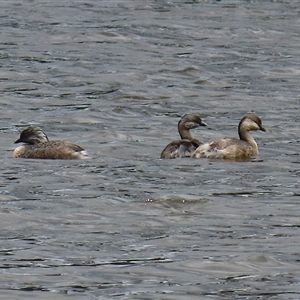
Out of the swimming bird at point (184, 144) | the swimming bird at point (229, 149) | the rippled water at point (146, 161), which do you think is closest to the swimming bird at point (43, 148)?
the rippled water at point (146, 161)

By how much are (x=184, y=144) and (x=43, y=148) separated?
59.1 inches

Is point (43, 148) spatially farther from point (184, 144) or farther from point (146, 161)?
point (184, 144)

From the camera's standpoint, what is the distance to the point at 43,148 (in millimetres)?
14672

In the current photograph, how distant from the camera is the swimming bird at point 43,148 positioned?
14383 mm

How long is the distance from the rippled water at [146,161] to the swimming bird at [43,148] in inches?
8.9

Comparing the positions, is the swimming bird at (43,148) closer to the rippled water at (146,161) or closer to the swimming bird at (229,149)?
the rippled water at (146,161)

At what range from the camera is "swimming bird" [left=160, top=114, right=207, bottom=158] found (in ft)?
47.2

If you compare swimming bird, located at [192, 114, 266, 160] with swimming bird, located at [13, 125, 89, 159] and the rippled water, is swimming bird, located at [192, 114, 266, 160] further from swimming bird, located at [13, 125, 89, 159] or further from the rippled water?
swimming bird, located at [13, 125, 89, 159]

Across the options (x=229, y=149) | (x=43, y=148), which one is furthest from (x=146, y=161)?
(x=43, y=148)

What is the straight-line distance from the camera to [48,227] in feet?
35.2

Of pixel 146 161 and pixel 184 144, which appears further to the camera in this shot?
pixel 184 144

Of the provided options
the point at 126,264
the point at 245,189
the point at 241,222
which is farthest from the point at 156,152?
the point at 126,264

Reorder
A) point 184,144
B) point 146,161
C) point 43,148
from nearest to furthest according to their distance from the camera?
1. point 146,161
2. point 184,144
3. point 43,148

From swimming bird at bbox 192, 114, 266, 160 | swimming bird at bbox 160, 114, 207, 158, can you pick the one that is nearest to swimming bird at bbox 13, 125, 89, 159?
swimming bird at bbox 160, 114, 207, 158
